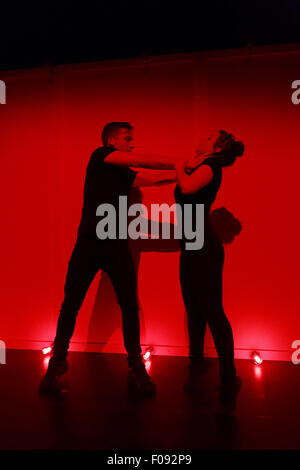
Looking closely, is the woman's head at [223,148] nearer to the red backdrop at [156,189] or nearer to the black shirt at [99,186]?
the black shirt at [99,186]

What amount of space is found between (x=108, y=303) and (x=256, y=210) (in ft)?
4.33

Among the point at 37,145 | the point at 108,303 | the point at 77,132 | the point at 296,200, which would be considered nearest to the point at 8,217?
the point at 37,145

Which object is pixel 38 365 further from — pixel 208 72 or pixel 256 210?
pixel 208 72

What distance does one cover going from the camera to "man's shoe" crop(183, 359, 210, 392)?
1922 millimetres

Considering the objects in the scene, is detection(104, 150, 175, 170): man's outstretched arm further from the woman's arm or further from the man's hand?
the woman's arm

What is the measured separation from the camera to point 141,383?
1892mm

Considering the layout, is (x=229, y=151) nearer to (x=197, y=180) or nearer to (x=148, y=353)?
(x=197, y=180)

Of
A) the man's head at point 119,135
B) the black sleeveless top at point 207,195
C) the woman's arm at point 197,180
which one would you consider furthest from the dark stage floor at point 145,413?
the man's head at point 119,135

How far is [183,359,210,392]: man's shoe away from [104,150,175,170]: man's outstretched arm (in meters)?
1.20

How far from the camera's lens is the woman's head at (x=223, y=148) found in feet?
5.92

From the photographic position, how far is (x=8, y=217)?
2.77m

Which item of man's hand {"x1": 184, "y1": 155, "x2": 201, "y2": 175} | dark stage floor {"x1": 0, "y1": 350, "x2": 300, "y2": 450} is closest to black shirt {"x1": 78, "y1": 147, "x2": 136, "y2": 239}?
man's hand {"x1": 184, "y1": 155, "x2": 201, "y2": 175}

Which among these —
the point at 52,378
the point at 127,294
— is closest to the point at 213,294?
A: the point at 127,294
